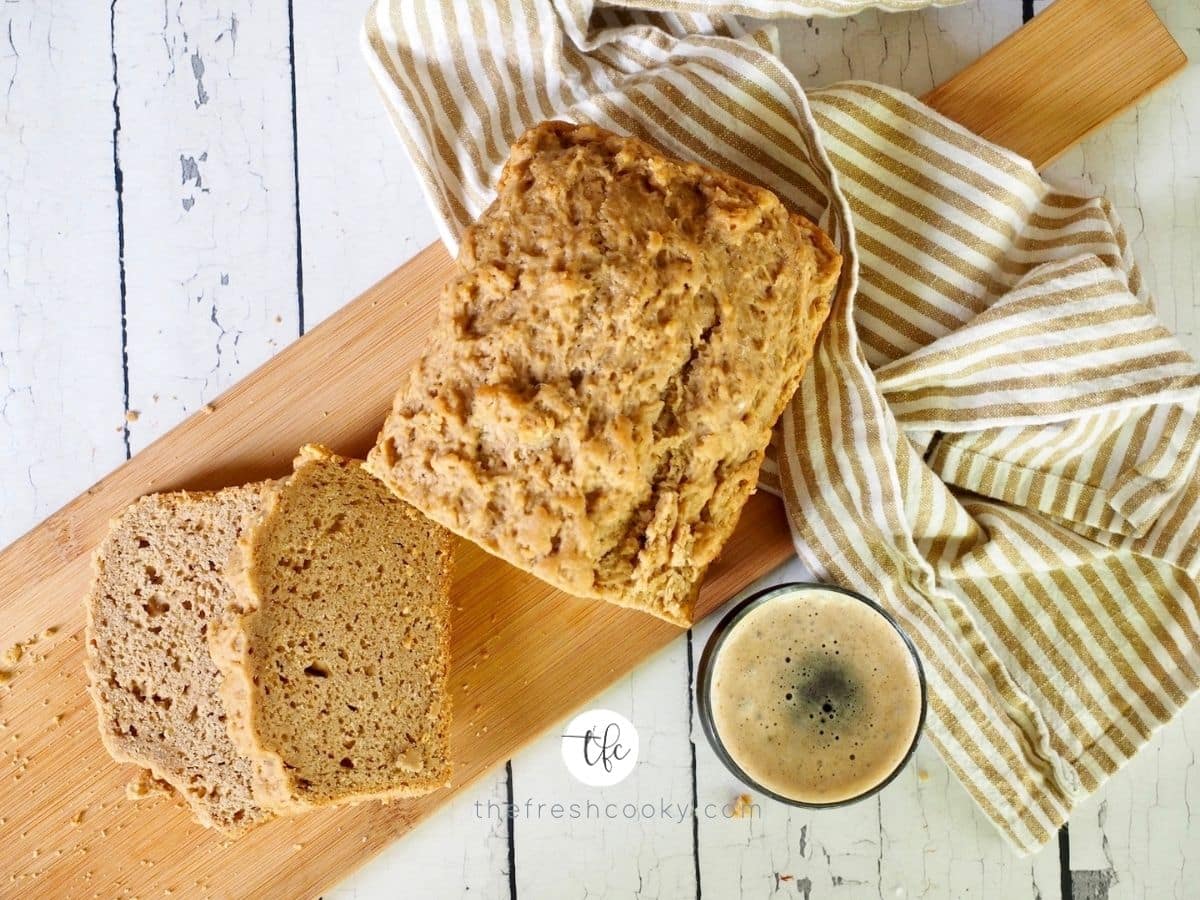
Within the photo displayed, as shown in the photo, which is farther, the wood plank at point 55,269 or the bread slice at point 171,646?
the wood plank at point 55,269

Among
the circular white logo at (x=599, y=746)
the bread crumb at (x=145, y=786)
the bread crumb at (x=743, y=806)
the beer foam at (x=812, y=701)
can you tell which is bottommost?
the bread crumb at (x=743, y=806)

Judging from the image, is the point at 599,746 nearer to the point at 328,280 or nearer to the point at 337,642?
the point at 337,642

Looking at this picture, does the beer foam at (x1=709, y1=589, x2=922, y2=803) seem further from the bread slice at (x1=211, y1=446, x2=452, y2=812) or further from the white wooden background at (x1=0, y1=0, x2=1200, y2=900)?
the bread slice at (x1=211, y1=446, x2=452, y2=812)

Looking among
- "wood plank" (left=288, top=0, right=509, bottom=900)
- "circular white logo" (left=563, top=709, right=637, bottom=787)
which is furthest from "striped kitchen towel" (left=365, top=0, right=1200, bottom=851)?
"circular white logo" (left=563, top=709, right=637, bottom=787)

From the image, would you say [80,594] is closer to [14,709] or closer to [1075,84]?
[14,709]

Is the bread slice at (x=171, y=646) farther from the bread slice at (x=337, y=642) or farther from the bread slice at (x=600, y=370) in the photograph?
the bread slice at (x=600, y=370)

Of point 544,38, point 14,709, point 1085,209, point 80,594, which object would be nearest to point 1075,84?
point 1085,209

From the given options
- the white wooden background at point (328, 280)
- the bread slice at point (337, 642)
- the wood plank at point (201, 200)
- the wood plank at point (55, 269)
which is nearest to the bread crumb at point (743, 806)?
the white wooden background at point (328, 280)

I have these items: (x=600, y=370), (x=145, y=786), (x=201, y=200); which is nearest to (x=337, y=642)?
(x=145, y=786)
